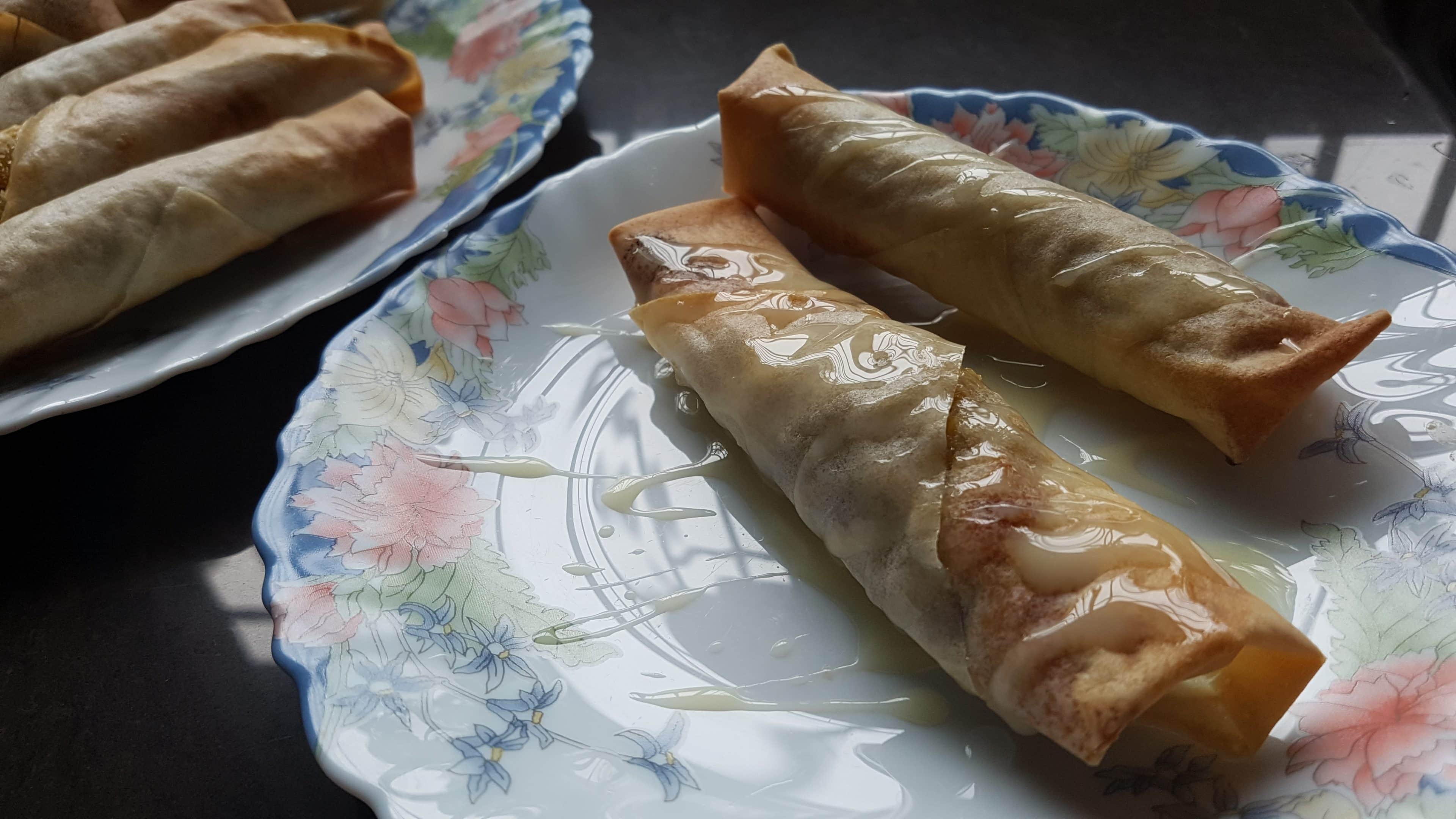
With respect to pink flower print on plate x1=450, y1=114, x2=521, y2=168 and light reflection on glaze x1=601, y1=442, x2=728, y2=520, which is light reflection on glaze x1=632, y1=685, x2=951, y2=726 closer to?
light reflection on glaze x1=601, y1=442, x2=728, y2=520

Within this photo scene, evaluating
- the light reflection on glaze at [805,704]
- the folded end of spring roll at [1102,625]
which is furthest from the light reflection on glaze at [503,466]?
the folded end of spring roll at [1102,625]

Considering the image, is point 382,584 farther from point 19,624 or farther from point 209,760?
point 19,624

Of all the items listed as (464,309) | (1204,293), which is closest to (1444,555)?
(1204,293)

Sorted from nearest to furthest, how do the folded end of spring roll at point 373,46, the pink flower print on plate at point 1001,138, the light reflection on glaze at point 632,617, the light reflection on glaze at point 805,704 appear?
the light reflection on glaze at point 805,704 → the light reflection on glaze at point 632,617 → the pink flower print on plate at point 1001,138 → the folded end of spring roll at point 373,46

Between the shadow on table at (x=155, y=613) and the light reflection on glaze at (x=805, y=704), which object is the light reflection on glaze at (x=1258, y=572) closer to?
the light reflection on glaze at (x=805, y=704)

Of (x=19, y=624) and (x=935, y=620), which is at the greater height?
(x=935, y=620)

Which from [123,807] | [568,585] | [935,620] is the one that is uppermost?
[935,620]

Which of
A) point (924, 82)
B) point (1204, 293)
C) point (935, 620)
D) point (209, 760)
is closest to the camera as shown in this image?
point (935, 620)

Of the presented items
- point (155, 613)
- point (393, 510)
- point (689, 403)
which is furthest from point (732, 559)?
point (155, 613)
